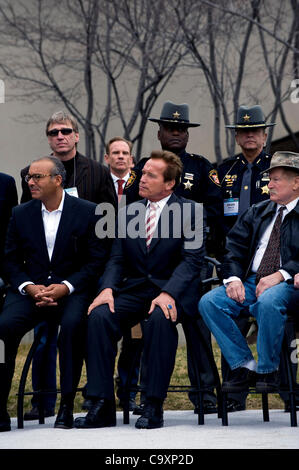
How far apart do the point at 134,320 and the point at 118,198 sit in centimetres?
169

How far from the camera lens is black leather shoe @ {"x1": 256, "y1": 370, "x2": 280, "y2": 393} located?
18.4 ft

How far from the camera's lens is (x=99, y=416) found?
19.1 feet

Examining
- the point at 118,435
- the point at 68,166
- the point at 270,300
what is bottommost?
the point at 118,435

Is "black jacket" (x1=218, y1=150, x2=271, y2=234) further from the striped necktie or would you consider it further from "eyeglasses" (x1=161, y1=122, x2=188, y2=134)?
the striped necktie

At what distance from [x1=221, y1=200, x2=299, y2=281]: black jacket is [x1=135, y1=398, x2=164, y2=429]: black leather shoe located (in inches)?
36.9

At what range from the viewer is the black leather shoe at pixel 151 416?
574 centimetres

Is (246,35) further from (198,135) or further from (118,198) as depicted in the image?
Result: (118,198)

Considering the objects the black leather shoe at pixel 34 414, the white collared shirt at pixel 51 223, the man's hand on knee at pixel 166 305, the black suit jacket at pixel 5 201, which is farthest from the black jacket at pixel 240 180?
the black leather shoe at pixel 34 414

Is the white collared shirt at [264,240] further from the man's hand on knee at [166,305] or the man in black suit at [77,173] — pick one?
the man in black suit at [77,173]

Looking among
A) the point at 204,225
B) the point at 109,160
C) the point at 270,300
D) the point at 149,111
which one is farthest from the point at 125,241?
the point at 149,111

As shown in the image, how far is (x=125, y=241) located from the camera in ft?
20.6

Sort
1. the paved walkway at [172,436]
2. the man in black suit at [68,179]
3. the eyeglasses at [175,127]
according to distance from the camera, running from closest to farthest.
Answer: the paved walkway at [172,436] < the man in black suit at [68,179] < the eyeglasses at [175,127]

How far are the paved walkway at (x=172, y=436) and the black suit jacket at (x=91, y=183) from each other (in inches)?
64.9

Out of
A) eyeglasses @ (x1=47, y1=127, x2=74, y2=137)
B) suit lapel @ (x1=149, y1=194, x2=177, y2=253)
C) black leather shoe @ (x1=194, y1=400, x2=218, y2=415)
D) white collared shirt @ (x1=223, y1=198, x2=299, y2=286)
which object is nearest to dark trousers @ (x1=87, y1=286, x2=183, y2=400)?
suit lapel @ (x1=149, y1=194, x2=177, y2=253)
